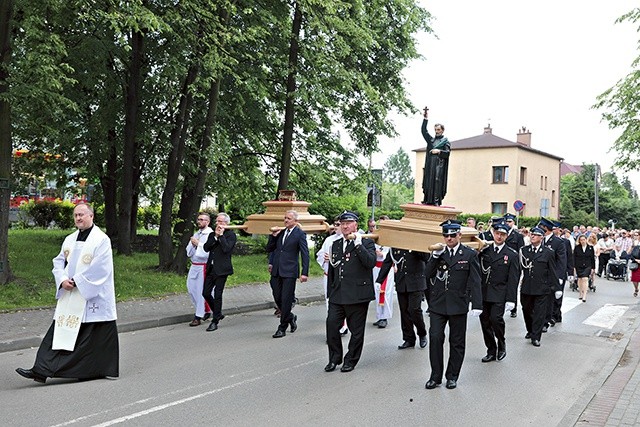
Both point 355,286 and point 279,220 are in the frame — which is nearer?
point 355,286

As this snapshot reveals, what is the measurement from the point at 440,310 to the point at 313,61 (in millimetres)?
12494

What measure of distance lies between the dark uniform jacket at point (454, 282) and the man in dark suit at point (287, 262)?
9.76 feet

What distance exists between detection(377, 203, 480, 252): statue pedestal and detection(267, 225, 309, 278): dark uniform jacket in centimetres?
181

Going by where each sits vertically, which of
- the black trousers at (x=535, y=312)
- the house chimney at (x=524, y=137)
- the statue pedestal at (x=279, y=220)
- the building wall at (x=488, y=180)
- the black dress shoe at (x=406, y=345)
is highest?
the house chimney at (x=524, y=137)

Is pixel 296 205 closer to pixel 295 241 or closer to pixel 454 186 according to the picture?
pixel 295 241

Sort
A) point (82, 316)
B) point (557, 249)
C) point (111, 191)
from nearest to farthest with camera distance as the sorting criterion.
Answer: point (82, 316) → point (557, 249) → point (111, 191)

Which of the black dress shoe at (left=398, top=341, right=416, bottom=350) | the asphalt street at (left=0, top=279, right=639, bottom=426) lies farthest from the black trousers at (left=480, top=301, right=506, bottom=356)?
the black dress shoe at (left=398, top=341, right=416, bottom=350)

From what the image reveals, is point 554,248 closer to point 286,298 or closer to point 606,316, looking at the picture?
point 606,316

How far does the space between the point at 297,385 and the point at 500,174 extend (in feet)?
178

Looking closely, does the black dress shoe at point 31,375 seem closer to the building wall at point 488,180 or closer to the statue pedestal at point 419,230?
the statue pedestal at point 419,230

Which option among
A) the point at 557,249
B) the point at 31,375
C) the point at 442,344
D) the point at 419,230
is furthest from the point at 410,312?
the point at 31,375

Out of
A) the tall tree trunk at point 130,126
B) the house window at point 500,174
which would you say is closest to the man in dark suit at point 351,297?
the tall tree trunk at point 130,126

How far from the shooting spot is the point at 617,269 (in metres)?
25.8

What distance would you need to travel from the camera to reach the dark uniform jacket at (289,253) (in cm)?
1079
